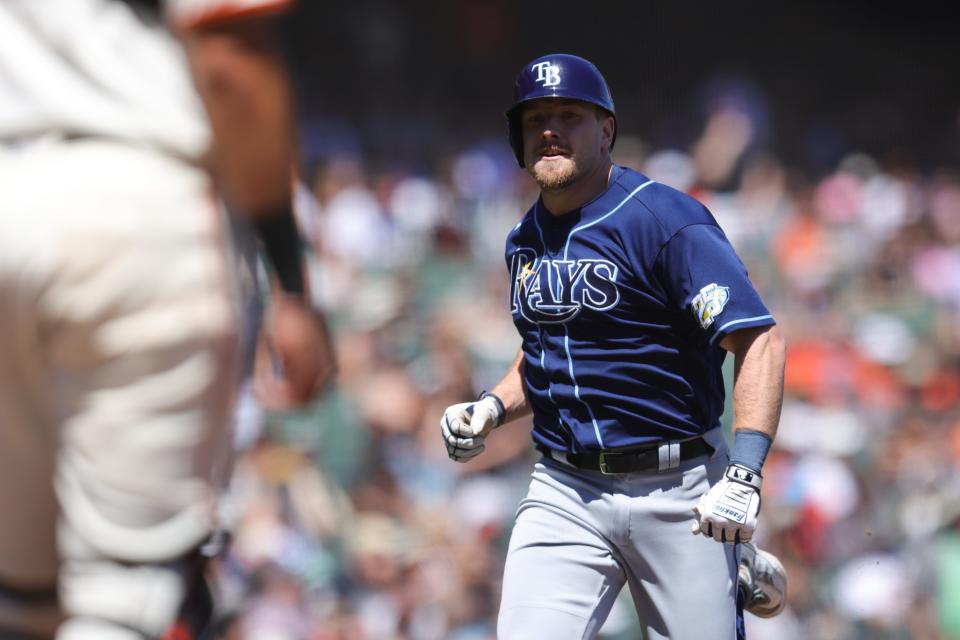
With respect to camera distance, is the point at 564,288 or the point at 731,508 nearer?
the point at 731,508

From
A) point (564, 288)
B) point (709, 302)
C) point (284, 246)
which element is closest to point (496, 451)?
point (564, 288)

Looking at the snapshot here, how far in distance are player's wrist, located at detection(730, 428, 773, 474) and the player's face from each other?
2.92 feet

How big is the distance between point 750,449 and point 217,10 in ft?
6.19

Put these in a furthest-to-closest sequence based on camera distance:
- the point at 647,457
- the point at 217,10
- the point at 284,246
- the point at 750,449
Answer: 1. the point at 647,457
2. the point at 750,449
3. the point at 284,246
4. the point at 217,10

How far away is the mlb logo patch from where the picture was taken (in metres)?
3.25

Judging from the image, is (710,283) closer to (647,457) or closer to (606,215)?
(606,215)

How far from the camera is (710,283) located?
10.7ft

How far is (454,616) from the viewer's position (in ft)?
21.5

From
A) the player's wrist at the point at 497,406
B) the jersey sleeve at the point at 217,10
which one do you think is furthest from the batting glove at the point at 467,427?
the jersey sleeve at the point at 217,10

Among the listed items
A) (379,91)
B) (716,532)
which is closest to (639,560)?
(716,532)

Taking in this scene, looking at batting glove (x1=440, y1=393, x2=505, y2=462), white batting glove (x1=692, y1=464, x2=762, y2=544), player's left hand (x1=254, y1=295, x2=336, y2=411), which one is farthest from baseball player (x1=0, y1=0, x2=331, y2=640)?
batting glove (x1=440, y1=393, x2=505, y2=462)

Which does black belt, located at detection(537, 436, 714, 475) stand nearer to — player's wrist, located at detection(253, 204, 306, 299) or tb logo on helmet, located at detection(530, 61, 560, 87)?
tb logo on helmet, located at detection(530, 61, 560, 87)

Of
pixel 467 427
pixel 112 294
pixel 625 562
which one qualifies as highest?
pixel 112 294

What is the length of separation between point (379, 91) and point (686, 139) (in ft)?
8.78
